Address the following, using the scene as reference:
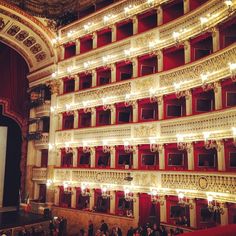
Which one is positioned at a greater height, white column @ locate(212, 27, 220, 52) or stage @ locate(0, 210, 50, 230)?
white column @ locate(212, 27, 220, 52)

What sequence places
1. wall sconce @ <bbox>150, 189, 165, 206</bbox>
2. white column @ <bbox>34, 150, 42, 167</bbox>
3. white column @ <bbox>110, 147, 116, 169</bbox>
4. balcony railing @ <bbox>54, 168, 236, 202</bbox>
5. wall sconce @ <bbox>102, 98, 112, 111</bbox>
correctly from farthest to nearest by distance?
white column @ <bbox>34, 150, 42, 167</bbox> → wall sconce @ <bbox>102, 98, 112, 111</bbox> → white column @ <bbox>110, 147, 116, 169</bbox> → wall sconce @ <bbox>150, 189, 165, 206</bbox> → balcony railing @ <bbox>54, 168, 236, 202</bbox>

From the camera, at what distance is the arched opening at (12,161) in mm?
27516

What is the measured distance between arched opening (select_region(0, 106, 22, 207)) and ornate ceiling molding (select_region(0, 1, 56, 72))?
4.95 m

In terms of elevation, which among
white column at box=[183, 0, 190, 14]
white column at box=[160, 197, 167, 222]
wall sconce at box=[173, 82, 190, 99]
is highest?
white column at box=[183, 0, 190, 14]

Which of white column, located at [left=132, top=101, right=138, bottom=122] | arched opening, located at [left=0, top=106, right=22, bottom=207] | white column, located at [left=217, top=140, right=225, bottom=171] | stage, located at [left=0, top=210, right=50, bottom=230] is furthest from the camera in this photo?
arched opening, located at [left=0, top=106, right=22, bottom=207]

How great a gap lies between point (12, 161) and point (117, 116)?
1094 centimetres

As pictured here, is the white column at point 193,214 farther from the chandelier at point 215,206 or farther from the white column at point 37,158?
the white column at point 37,158

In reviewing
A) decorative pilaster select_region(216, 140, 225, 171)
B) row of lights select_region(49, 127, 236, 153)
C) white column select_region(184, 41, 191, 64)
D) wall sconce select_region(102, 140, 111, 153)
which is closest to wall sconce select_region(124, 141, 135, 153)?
row of lights select_region(49, 127, 236, 153)

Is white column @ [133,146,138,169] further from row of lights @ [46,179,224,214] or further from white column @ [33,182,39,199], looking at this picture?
white column @ [33,182,39,199]

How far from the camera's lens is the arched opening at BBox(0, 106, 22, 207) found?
27.5m

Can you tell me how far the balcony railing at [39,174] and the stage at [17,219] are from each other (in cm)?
265

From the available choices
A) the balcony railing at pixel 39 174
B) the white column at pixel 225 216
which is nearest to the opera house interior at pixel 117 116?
the white column at pixel 225 216

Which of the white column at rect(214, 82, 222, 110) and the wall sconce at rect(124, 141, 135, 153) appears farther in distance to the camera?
the wall sconce at rect(124, 141, 135, 153)

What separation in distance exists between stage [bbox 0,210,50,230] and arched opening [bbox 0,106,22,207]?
7.54ft
